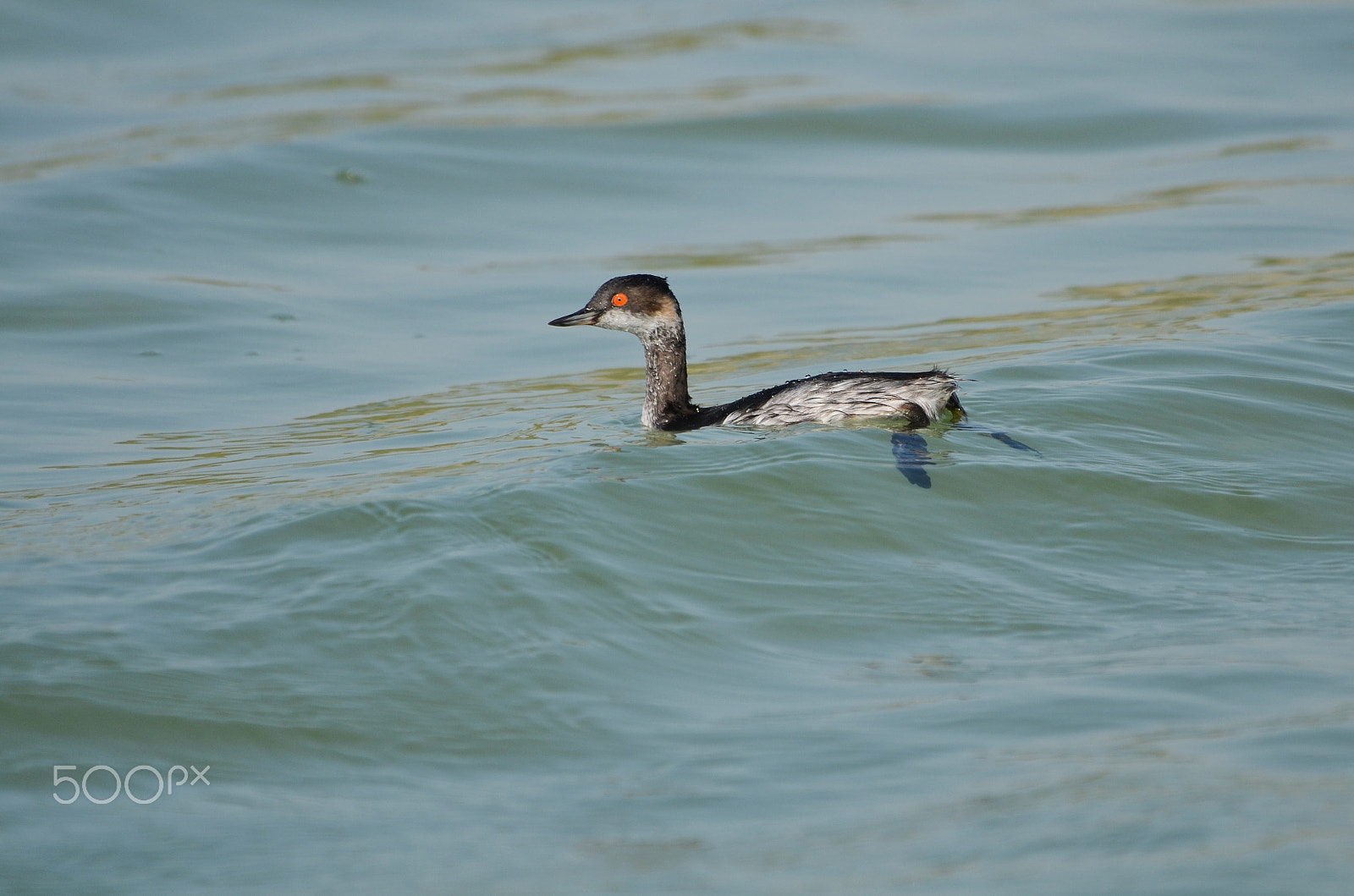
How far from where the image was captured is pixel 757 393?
8.22 m

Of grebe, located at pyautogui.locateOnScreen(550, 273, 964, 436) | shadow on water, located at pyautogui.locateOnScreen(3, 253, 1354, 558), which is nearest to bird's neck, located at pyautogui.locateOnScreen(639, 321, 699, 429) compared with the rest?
grebe, located at pyautogui.locateOnScreen(550, 273, 964, 436)

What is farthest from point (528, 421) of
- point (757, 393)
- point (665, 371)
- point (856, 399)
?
point (856, 399)

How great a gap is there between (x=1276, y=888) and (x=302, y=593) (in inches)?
139

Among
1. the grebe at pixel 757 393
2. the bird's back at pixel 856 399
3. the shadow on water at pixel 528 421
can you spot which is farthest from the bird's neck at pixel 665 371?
the bird's back at pixel 856 399

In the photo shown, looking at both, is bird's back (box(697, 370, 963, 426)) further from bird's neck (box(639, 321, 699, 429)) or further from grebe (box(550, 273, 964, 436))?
bird's neck (box(639, 321, 699, 429))

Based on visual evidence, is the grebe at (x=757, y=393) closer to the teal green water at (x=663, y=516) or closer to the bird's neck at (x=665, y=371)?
the bird's neck at (x=665, y=371)

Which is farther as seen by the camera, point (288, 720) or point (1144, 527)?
point (1144, 527)

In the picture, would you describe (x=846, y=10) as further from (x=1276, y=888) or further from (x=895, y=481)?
(x=1276, y=888)

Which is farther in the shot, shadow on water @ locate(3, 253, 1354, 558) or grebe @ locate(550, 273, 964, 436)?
grebe @ locate(550, 273, 964, 436)

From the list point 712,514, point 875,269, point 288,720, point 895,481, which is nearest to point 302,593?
point 288,720

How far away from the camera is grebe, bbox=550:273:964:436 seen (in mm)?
7613

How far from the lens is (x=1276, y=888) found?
3807 millimetres

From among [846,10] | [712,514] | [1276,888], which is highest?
[846,10]

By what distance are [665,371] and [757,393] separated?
2.14 ft
